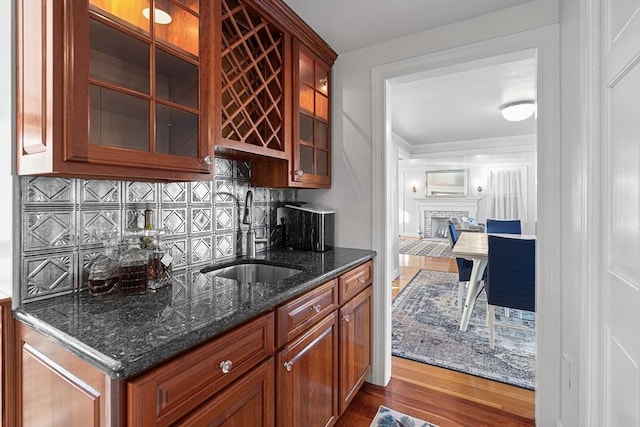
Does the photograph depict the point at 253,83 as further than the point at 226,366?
Yes

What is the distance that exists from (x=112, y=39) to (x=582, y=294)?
6.35ft

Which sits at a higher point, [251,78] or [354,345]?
[251,78]

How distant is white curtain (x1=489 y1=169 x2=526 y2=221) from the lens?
8.09 m

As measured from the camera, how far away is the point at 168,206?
1428 mm

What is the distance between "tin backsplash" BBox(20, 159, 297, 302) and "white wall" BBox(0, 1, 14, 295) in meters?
0.04

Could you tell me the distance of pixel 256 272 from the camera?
1784 millimetres

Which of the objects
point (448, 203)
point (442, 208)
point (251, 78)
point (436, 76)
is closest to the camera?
point (251, 78)

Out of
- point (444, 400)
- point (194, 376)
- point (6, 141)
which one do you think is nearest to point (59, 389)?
point (194, 376)

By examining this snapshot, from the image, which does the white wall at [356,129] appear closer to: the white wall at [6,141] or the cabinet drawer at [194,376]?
the cabinet drawer at [194,376]

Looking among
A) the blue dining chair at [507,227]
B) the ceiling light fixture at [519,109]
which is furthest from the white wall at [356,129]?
the blue dining chair at [507,227]

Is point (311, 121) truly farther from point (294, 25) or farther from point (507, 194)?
point (507, 194)

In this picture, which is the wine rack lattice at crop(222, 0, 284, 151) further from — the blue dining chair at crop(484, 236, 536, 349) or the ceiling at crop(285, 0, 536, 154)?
the blue dining chair at crop(484, 236, 536, 349)

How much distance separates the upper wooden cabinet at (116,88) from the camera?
0.83 m

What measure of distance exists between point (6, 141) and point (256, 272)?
1.20 meters
